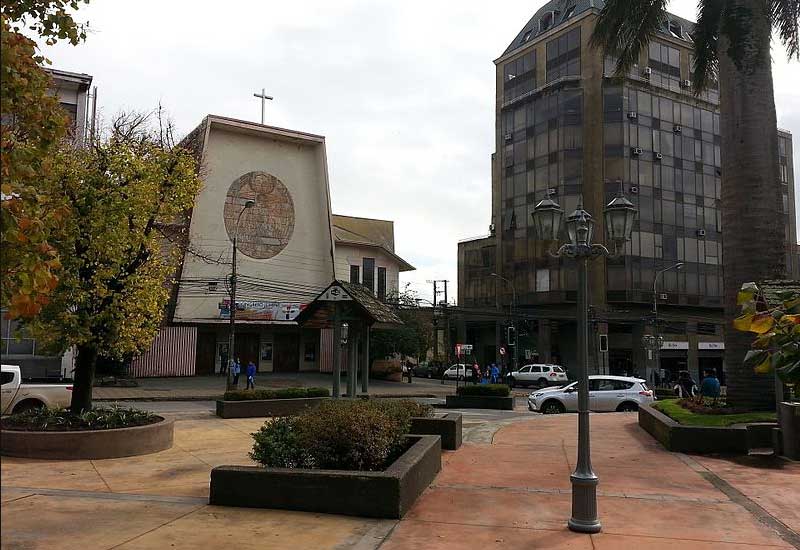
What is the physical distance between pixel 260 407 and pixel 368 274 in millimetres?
33412

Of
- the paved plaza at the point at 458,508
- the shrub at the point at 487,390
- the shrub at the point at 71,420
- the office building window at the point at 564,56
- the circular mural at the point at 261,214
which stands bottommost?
the paved plaza at the point at 458,508

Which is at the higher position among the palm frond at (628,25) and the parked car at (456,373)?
the palm frond at (628,25)

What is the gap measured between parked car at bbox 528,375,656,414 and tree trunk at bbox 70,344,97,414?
53.9 feet

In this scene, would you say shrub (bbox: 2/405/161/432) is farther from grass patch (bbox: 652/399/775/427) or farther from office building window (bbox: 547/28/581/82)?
office building window (bbox: 547/28/581/82)

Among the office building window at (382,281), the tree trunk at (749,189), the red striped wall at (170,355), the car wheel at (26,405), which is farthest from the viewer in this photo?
the office building window at (382,281)

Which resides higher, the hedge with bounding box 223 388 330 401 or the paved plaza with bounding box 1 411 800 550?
the hedge with bounding box 223 388 330 401

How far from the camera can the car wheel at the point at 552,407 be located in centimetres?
2477

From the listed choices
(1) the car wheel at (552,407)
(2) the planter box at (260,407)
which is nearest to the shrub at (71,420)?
(2) the planter box at (260,407)

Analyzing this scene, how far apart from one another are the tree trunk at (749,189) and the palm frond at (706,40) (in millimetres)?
1370

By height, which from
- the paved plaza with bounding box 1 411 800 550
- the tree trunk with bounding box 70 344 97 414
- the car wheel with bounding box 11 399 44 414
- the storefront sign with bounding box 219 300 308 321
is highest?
the storefront sign with bounding box 219 300 308 321

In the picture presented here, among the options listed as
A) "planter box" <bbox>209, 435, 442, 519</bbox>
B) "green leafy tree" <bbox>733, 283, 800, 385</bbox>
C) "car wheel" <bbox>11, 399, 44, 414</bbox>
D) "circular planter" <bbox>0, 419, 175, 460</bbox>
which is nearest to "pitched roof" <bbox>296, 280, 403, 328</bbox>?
"car wheel" <bbox>11, 399, 44, 414</bbox>

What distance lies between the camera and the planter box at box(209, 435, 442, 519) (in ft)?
25.0

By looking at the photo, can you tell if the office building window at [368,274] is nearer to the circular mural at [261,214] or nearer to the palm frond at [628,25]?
the circular mural at [261,214]

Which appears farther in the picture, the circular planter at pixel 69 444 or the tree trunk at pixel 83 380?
the tree trunk at pixel 83 380
